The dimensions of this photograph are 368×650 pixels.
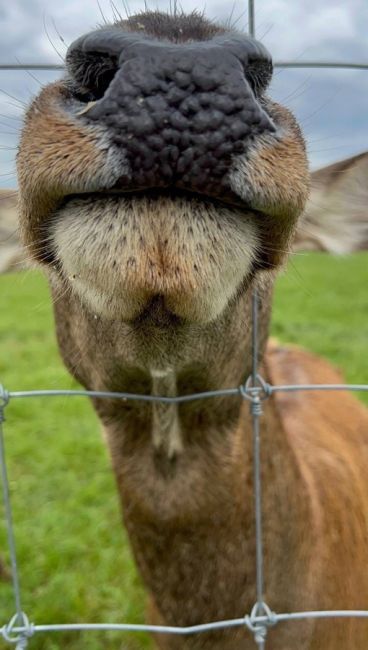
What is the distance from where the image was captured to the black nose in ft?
4.42

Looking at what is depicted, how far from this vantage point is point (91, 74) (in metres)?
1.41

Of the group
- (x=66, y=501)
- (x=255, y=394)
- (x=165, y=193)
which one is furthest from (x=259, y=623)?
(x=66, y=501)

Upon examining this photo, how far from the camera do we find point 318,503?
2758mm

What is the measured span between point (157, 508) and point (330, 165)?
1.12 m

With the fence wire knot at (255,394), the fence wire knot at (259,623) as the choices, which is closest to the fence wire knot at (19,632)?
the fence wire knot at (259,623)

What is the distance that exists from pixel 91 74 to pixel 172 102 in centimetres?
17

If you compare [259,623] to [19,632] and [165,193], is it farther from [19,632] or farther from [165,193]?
[165,193]

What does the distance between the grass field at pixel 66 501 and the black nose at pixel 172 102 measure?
2.37ft

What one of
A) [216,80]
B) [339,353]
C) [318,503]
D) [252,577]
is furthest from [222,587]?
[339,353]

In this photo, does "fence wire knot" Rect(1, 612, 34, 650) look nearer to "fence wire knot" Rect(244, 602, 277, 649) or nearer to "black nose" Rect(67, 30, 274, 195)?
"fence wire knot" Rect(244, 602, 277, 649)

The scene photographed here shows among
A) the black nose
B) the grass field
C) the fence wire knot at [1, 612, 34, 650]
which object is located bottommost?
the grass field

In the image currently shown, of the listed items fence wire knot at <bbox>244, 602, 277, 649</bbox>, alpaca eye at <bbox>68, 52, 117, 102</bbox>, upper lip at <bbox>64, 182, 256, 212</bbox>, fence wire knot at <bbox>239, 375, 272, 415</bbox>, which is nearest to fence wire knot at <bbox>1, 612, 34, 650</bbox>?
fence wire knot at <bbox>244, 602, 277, 649</bbox>

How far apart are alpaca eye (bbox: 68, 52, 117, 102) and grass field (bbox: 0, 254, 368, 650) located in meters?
0.77

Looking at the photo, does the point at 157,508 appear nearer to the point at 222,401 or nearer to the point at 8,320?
the point at 222,401
